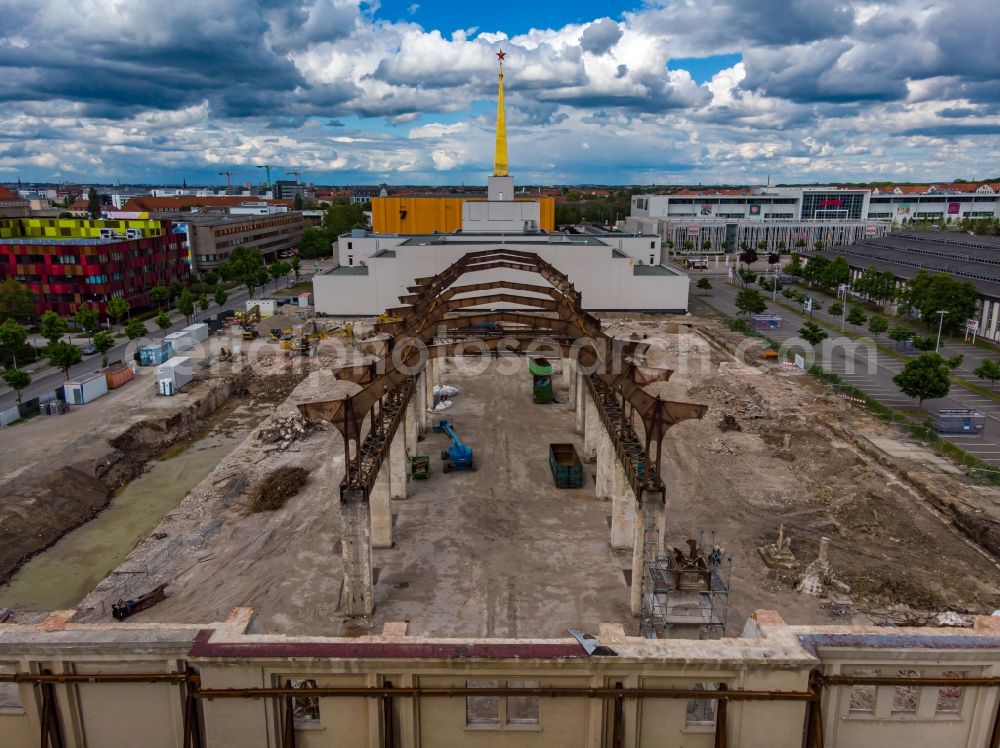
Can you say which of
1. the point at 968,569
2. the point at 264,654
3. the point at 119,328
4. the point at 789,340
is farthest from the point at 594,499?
the point at 119,328

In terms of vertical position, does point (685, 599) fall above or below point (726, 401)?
above

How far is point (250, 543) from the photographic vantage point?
24.0m

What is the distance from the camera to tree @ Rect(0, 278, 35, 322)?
56.6 m

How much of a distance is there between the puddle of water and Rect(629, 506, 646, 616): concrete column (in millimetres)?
18004

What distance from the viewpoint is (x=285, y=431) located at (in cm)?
3400

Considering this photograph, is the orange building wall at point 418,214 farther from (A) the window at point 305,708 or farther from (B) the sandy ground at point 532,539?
(A) the window at point 305,708

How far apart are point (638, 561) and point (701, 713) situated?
846cm

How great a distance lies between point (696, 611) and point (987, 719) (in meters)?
7.71

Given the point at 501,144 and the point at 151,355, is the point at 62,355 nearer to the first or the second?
the point at 151,355

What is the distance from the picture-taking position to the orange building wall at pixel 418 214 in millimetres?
100625

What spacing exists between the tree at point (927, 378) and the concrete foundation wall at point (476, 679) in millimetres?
30713

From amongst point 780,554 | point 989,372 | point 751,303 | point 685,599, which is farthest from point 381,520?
point 751,303

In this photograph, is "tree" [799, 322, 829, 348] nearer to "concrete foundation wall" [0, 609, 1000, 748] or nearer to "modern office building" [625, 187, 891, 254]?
"concrete foundation wall" [0, 609, 1000, 748]

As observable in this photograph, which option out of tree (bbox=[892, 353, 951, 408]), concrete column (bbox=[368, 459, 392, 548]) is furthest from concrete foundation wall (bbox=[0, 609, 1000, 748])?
tree (bbox=[892, 353, 951, 408])
